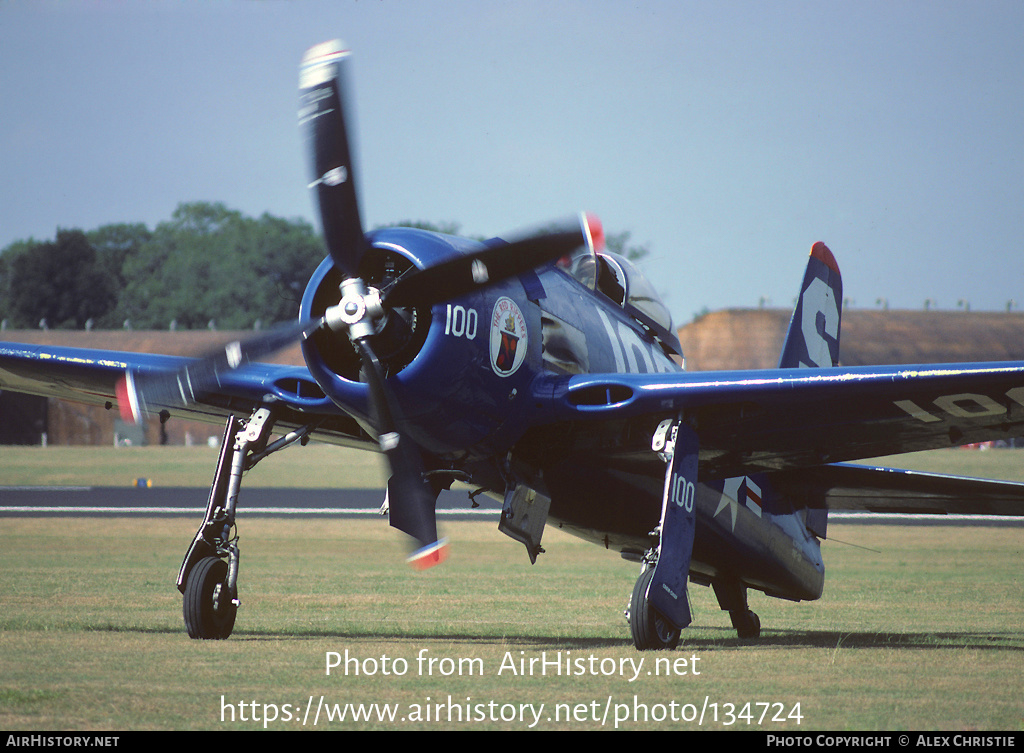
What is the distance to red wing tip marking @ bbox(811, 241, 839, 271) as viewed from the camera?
49.0 ft

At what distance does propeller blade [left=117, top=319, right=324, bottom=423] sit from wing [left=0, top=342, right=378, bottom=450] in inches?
10.2

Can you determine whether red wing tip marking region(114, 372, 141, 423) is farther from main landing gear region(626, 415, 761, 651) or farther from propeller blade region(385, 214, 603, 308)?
main landing gear region(626, 415, 761, 651)

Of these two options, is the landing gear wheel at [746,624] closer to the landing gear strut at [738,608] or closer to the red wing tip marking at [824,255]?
the landing gear strut at [738,608]

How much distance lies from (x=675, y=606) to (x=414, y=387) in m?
3.03

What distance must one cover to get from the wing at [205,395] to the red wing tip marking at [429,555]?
1.68m

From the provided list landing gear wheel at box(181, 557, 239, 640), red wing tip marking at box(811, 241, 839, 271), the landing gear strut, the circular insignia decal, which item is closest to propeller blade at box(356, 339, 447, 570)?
the circular insignia decal

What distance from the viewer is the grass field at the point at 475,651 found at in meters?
7.16

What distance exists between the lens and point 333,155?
9.13 metres

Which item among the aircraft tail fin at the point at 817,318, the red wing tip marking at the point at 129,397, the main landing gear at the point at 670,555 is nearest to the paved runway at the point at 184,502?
the aircraft tail fin at the point at 817,318

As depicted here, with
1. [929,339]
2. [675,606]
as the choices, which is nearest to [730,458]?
[675,606]

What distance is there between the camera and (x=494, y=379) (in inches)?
389

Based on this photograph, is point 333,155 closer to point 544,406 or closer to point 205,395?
point 544,406

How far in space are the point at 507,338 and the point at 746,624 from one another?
17.0 feet

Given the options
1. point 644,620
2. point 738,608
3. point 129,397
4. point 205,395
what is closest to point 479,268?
point 644,620
